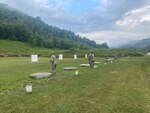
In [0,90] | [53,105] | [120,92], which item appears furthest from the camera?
[0,90]

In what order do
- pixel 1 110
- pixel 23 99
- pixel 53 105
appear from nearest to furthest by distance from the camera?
pixel 1 110 < pixel 53 105 < pixel 23 99

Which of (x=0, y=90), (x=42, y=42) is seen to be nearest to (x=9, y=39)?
(x=42, y=42)

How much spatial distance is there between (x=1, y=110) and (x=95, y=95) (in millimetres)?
A: 6775

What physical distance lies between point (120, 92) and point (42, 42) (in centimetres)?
16785

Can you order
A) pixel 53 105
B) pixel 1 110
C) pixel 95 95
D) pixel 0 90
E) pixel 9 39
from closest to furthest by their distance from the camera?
pixel 1 110, pixel 53 105, pixel 95 95, pixel 0 90, pixel 9 39

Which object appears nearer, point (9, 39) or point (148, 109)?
point (148, 109)

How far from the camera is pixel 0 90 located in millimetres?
19656

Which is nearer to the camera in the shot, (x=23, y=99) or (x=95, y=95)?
(x=23, y=99)

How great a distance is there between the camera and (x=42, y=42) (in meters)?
183

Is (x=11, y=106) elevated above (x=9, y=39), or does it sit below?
below

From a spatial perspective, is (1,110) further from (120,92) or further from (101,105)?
(120,92)

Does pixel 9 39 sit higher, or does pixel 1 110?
pixel 9 39

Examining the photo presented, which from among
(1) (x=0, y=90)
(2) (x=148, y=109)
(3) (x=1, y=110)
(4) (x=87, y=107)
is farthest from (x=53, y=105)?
(1) (x=0, y=90)

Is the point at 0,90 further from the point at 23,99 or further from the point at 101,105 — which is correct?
the point at 101,105
